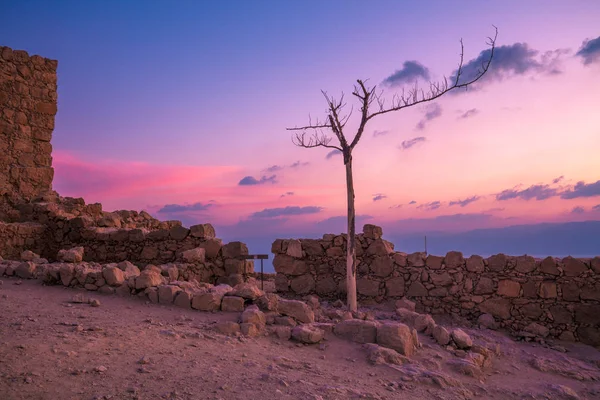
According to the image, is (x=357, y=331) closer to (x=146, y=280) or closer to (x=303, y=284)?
(x=146, y=280)

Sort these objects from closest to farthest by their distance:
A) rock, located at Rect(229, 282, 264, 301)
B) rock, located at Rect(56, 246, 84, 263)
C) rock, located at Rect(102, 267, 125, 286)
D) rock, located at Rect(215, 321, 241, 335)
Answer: rock, located at Rect(215, 321, 241, 335) < rock, located at Rect(229, 282, 264, 301) < rock, located at Rect(102, 267, 125, 286) < rock, located at Rect(56, 246, 84, 263)

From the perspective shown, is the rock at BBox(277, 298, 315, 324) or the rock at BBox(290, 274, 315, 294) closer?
the rock at BBox(277, 298, 315, 324)

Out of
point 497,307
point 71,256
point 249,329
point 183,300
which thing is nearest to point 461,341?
point 249,329

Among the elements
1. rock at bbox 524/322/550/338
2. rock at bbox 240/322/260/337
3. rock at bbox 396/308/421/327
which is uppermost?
rock at bbox 240/322/260/337

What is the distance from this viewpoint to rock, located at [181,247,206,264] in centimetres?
1053

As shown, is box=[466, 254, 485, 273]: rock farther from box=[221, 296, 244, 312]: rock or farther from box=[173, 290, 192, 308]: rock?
box=[173, 290, 192, 308]: rock

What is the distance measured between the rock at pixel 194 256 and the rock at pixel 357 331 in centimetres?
492

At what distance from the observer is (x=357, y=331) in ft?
21.2

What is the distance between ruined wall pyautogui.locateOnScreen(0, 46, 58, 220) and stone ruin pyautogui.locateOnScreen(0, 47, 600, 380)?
3cm

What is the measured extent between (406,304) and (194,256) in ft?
15.8

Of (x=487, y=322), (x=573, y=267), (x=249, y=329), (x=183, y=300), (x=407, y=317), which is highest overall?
(x=573, y=267)

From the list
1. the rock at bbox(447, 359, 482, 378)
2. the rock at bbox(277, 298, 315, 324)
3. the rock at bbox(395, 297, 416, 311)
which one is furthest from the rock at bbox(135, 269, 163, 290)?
the rock at bbox(395, 297, 416, 311)

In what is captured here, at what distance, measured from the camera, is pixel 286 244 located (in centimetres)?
1174

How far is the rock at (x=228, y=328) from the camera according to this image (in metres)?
5.96
